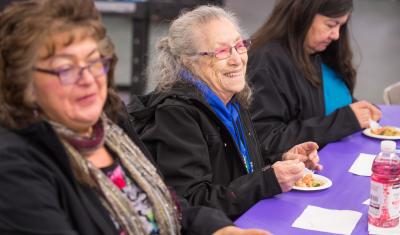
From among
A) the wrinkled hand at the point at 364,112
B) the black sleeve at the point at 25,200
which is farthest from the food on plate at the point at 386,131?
the black sleeve at the point at 25,200

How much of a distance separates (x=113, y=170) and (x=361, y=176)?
3.55 feet

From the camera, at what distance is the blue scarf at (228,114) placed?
2.18 metres

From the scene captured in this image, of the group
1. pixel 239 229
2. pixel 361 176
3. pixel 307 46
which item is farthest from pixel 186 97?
pixel 307 46

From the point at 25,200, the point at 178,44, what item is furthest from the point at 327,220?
the point at 25,200

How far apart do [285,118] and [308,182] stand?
0.86 meters

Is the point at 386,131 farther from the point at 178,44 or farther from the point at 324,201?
the point at 178,44

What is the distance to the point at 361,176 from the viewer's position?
225cm

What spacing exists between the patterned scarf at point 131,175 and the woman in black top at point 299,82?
1144 millimetres

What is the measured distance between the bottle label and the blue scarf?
618 mm

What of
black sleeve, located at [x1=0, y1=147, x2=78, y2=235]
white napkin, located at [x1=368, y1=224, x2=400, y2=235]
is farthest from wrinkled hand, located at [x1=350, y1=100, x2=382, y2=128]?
black sleeve, located at [x1=0, y1=147, x2=78, y2=235]

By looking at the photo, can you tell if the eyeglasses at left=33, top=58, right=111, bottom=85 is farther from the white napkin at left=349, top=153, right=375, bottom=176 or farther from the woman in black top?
the woman in black top

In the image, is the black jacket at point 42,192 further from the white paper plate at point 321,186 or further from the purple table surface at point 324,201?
the white paper plate at point 321,186

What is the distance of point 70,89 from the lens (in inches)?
54.5

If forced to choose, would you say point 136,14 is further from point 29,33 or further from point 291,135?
point 29,33
